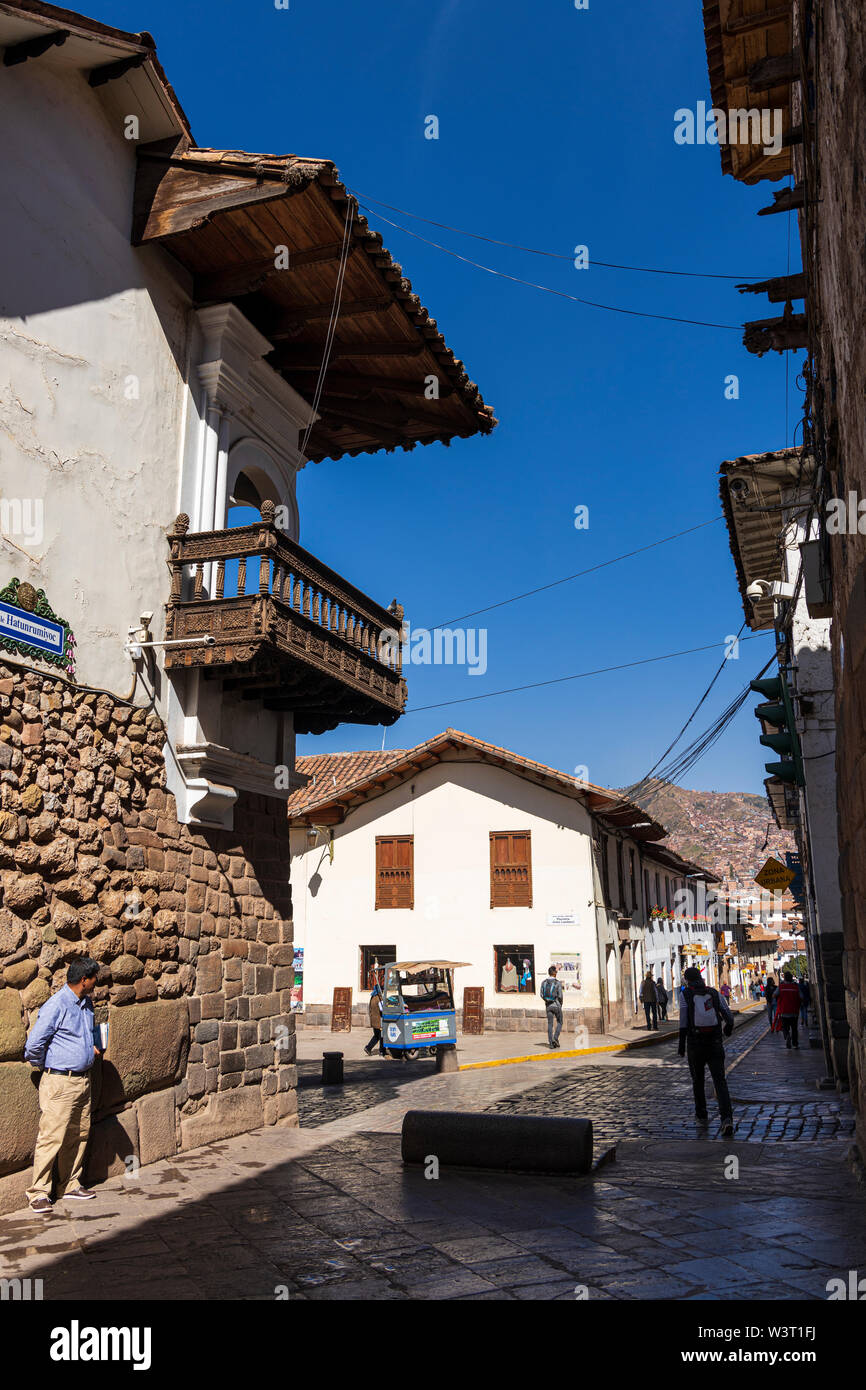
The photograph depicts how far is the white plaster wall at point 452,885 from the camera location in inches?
966

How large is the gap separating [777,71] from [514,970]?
21.1m

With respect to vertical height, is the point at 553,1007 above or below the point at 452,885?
below

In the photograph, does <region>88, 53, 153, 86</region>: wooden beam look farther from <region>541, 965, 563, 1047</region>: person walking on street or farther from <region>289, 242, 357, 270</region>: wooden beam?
<region>541, 965, 563, 1047</region>: person walking on street

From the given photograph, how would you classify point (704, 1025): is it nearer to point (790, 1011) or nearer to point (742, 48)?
point (742, 48)

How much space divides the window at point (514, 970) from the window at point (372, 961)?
282cm

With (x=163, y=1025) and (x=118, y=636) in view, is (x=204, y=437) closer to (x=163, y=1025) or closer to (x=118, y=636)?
(x=118, y=636)

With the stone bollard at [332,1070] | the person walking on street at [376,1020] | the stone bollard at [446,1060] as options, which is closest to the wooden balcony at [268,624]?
the stone bollard at [332,1070]

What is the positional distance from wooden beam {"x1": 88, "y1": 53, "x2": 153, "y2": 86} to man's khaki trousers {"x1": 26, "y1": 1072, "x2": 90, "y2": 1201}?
7759mm

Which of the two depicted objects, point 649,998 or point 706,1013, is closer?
point 706,1013

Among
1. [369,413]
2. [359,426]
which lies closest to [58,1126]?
[369,413]

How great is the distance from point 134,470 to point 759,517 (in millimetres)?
10969

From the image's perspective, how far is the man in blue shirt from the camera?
19.5ft

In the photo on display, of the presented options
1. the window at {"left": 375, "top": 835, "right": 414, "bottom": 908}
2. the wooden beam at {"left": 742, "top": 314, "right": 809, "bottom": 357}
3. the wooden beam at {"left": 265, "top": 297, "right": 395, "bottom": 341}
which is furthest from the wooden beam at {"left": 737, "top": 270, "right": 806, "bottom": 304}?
the window at {"left": 375, "top": 835, "right": 414, "bottom": 908}

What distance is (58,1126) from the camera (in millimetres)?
5988
